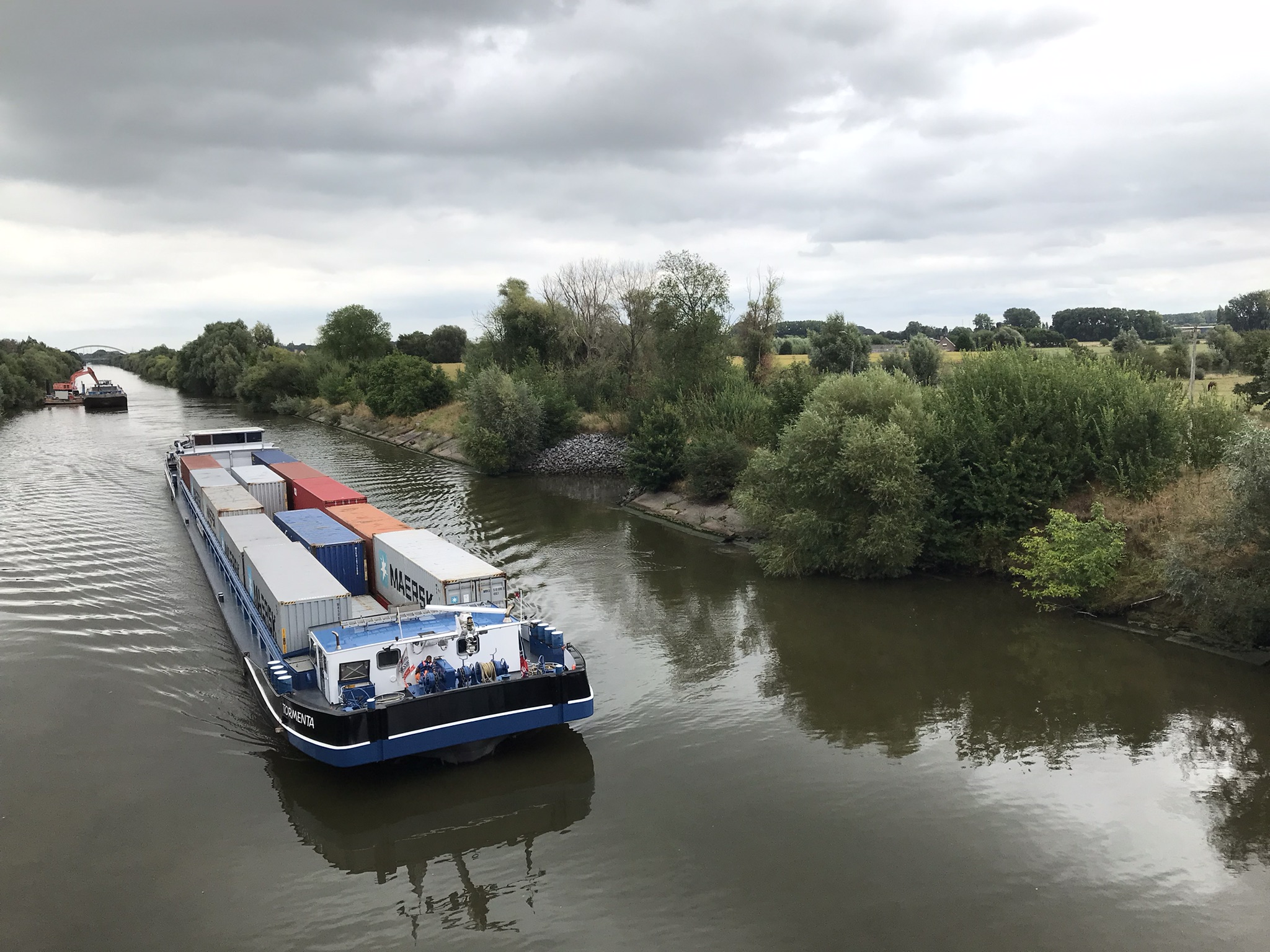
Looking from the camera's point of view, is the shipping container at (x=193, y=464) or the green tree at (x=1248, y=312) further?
the green tree at (x=1248, y=312)

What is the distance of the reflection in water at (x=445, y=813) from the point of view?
1384 cm

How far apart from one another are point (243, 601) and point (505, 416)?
1262 inches

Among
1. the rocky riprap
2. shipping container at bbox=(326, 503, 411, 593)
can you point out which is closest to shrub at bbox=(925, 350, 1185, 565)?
shipping container at bbox=(326, 503, 411, 593)

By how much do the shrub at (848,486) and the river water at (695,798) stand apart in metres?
2.39

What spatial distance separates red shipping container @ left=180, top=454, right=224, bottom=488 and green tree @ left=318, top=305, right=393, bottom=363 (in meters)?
60.3

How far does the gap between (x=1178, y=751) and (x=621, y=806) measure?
1155 centimetres

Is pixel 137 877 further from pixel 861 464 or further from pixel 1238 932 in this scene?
A: pixel 861 464

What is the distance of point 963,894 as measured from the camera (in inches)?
528

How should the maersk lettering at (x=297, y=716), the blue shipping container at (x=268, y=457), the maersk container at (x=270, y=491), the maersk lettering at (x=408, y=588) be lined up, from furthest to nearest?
the blue shipping container at (x=268, y=457), the maersk container at (x=270, y=491), the maersk lettering at (x=408, y=588), the maersk lettering at (x=297, y=716)

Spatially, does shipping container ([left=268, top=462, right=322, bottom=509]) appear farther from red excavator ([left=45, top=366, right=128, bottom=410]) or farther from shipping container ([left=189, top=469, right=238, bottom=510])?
red excavator ([left=45, top=366, right=128, bottom=410])

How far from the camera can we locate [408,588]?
69.6 feet

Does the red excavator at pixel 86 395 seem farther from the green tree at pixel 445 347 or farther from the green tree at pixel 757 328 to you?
the green tree at pixel 757 328

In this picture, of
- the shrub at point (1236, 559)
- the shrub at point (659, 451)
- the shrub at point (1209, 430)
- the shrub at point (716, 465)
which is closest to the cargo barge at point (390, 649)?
the shrub at point (1236, 559)

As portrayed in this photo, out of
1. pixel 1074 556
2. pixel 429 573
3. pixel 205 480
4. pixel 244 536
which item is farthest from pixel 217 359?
pixel 1074 556
